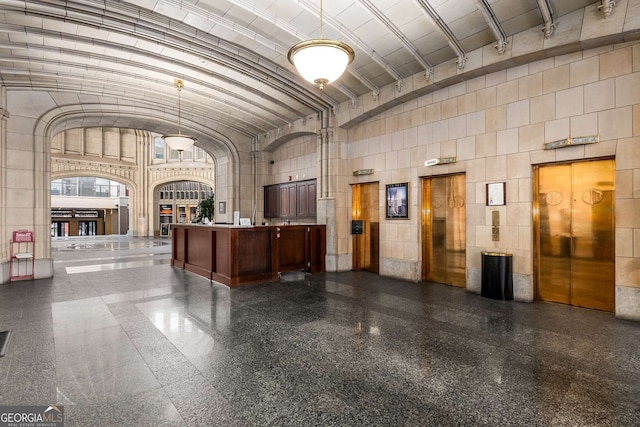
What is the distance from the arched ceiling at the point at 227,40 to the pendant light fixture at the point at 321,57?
1.28 m

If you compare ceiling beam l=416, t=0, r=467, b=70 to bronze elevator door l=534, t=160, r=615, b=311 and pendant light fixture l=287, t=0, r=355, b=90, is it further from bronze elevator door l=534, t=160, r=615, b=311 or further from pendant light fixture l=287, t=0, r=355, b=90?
bronze elevator door l=534, t=160, r=615, b=311

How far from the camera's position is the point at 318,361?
3.02 meters

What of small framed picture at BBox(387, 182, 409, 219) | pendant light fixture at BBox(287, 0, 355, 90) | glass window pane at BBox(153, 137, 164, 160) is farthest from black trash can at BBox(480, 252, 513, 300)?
glass window pane at BBox(153, 137, 164, 160)

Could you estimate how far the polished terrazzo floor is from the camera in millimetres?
2238

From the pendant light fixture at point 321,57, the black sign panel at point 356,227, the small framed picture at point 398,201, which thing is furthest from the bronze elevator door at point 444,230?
the pendant light fixture at point 321,57

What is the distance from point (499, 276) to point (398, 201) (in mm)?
2549

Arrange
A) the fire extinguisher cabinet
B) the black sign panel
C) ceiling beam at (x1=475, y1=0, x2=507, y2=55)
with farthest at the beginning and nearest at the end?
1. the black sign panel
2. the fire extinguisher cabinet
3. ceiling beam at (x1=475, y1=0, x2=507, y2=55)

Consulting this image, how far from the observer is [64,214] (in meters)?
24.2

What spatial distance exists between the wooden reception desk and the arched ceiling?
3.17 m

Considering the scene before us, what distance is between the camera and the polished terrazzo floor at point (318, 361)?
2238 millimetres

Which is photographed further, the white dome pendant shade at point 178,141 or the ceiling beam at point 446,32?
the white dome pendant shade at point 178,141

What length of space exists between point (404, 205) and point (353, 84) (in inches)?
113

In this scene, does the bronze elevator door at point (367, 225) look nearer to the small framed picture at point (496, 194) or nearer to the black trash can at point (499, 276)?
the small framed picture at point (496, 194)

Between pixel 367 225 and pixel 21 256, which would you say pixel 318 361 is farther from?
pixel 21 256
